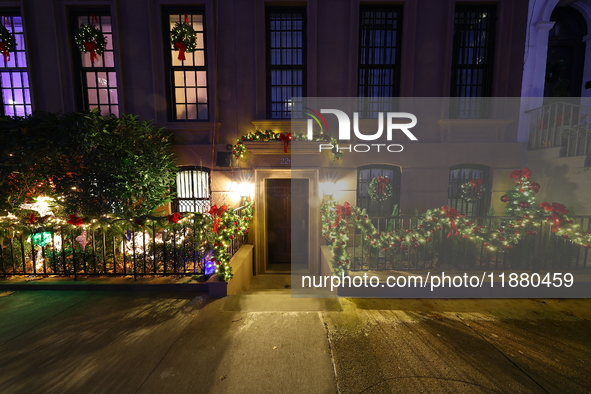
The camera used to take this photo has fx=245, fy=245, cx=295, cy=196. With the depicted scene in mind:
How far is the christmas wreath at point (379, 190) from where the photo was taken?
24.3 feet

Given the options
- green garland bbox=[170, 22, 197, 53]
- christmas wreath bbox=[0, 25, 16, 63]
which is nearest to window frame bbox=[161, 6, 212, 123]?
green garland bbox=[170, 22, 197, 53]

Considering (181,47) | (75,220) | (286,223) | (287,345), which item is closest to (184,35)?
(181,47)

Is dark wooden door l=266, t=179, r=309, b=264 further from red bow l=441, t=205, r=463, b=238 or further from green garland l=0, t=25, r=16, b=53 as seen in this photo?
green garland l=0, t=25, r=16, b=53

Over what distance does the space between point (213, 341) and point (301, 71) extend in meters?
7.14

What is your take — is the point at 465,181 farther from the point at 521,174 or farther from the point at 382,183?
the point at 382,183

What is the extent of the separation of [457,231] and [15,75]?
Result: 41.8 ft

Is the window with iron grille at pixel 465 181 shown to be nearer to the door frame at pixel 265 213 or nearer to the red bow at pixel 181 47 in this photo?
the door frame at pixel 265 213

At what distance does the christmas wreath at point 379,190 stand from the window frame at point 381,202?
10cm

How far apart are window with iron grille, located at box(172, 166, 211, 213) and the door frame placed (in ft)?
5.16

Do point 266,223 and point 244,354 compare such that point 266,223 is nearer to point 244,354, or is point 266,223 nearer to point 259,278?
point 259,278

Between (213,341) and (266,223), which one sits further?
(266,223)

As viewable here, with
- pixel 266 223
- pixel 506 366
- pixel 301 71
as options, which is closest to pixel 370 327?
pixel 506 366

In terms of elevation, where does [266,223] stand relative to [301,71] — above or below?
below

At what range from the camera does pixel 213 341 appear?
3500 millimetres
